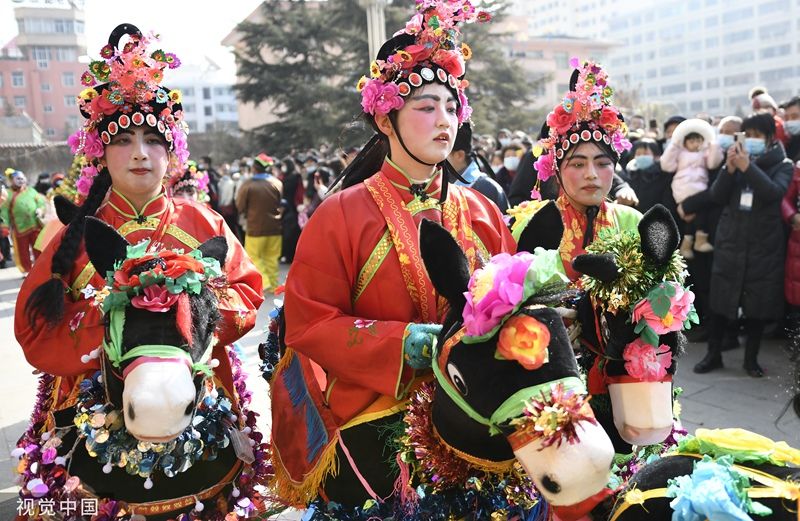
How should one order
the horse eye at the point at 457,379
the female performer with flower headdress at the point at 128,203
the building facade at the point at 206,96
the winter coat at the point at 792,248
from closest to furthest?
the horse eye at the point at 457,379, the female performer with flower headdress at the point at 128,203, the winter coat at the point at 792,248, the building facade at the point at 206,96

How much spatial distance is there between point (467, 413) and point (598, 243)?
2.59 feet

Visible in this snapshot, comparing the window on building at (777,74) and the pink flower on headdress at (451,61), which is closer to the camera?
the pink flower on headdress at (451,61)

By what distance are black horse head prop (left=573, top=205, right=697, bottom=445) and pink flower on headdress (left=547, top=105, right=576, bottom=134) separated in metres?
1.49

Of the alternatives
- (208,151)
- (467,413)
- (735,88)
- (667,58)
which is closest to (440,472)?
(467,413)

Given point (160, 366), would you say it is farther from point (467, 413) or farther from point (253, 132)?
point (253, 132)

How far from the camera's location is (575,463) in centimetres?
151

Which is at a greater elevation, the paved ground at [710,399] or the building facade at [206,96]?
the building facade at [206,96]

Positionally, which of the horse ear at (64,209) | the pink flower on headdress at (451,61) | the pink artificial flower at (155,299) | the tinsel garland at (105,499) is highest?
the pink flower on headdress at (451,61)

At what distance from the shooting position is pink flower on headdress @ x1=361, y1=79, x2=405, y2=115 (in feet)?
7.86

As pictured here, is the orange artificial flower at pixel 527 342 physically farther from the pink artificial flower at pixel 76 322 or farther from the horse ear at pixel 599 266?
the pink artificial flower at pixel 76 322

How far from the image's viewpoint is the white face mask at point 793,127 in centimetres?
729

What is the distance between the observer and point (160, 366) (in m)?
2.10

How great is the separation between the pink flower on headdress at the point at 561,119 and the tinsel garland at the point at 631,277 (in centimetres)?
149

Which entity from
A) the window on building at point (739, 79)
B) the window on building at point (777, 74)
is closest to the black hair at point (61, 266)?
the window on building at point (777, 74)
